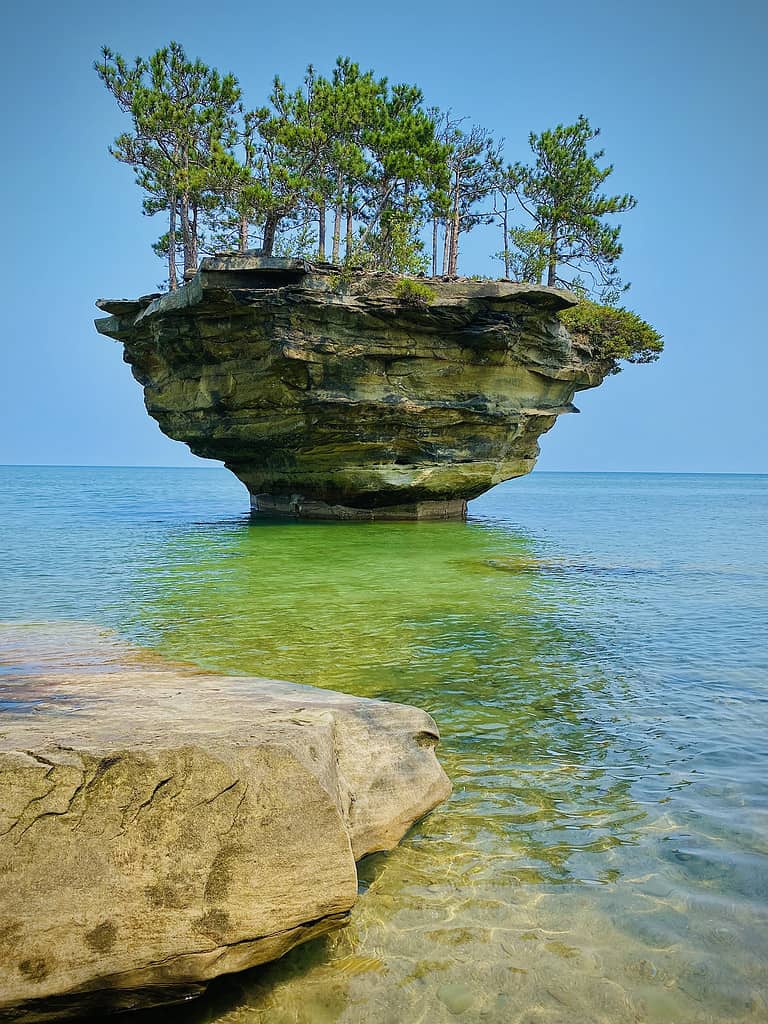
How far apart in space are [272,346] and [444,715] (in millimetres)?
18182

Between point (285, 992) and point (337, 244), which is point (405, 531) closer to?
point (337, 244)

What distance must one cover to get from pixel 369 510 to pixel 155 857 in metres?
25.4

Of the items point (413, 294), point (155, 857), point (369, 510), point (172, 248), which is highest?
point (172, 248)

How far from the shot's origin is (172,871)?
2695 millimetres

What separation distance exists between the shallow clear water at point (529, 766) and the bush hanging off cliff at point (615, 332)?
14.2 m

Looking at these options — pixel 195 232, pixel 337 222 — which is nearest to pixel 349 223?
pixel 337 222

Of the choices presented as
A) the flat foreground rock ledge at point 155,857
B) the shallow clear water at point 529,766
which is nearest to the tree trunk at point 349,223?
the shallow clear water at point 529,766

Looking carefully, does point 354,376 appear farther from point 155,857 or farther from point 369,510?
point 155,857

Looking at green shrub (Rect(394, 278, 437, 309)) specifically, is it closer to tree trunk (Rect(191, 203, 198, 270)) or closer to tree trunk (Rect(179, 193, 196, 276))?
tree trunk (Rect(179, 193, 196, 276))

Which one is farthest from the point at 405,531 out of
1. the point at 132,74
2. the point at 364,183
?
the point at 132,74

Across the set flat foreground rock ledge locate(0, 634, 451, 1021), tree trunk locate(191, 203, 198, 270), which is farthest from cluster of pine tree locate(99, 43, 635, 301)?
flat foreground rock ledge locate(0, 634, 451, 1021)

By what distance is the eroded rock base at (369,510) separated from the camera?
91.6ft

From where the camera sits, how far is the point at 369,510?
2806 centimetres

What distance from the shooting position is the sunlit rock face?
72.2ft
